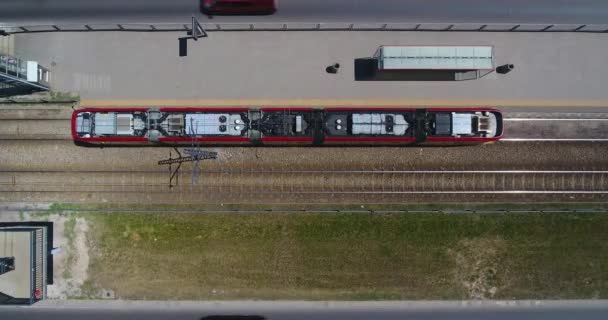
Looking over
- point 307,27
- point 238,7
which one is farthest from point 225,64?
point 307,27

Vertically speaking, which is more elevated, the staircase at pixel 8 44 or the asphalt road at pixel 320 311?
the staircase at pixel 8 44

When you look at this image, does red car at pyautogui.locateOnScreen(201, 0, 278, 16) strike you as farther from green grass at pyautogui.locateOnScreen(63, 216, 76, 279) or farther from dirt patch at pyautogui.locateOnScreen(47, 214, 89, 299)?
green grass at pyautogui.locateOnScreen(63, 216, 76, 279)

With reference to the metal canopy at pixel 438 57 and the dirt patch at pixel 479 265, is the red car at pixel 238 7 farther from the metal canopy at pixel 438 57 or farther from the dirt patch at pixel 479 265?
the dirt patch at pixel 479 265

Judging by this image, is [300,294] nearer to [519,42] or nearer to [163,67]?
[163,67]

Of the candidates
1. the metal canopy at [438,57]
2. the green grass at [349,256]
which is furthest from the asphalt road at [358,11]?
the green grass at [349,256]

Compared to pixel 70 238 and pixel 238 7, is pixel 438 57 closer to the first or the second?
pixel 238 7

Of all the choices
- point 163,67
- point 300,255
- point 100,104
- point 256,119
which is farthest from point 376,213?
point 100,104
